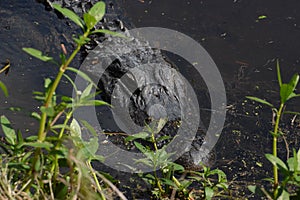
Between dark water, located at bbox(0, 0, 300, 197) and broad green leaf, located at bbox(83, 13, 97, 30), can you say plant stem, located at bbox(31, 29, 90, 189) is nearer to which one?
broad green leaf, located at bbox(83, 13, 97, 30)

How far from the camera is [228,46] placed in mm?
5191

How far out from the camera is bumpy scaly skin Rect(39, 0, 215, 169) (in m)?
4.01

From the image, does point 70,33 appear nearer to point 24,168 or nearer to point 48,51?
point 48,51

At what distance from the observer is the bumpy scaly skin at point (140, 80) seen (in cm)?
401

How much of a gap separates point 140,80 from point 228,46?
119 cm

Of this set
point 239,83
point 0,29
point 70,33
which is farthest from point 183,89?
A: point 0,29

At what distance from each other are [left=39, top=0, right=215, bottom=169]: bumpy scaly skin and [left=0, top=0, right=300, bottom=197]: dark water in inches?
11.1

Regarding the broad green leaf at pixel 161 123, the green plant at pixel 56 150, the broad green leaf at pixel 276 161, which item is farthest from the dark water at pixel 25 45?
the broad green leaf at pixel 276 161

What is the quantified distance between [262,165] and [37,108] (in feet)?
6.04

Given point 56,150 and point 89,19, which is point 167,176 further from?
point 89,19

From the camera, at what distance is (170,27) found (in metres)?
5.42

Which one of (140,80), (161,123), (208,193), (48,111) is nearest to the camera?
(48,111)

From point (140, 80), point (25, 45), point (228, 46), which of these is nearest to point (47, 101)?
point (140, 80)

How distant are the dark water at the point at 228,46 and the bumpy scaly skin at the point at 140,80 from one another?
282 mm
